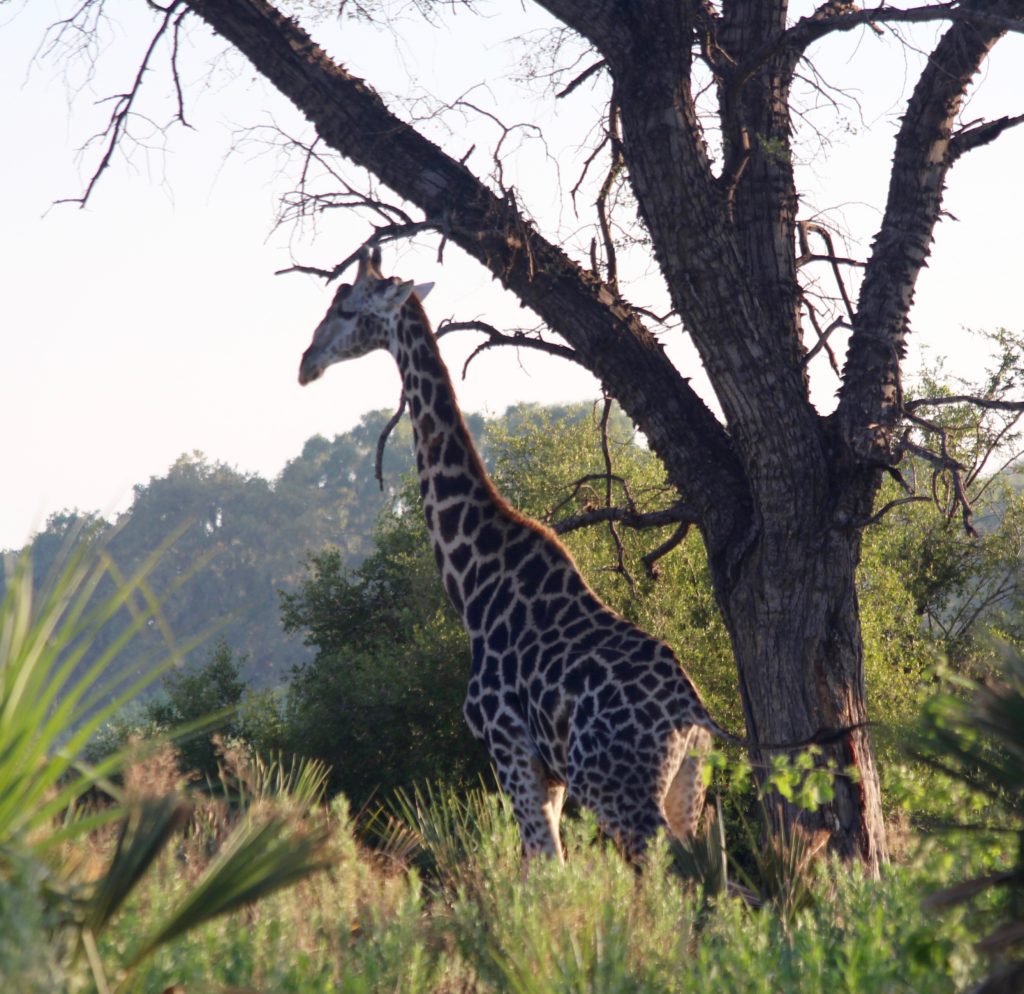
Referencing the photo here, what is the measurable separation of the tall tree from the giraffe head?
82 cm

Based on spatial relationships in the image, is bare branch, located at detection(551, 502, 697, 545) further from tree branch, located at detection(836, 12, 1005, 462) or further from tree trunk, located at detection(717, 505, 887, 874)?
tree branch, located at detection(836, 12, 1005, 462)

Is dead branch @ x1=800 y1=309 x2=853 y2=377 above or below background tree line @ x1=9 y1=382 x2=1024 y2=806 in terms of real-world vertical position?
above

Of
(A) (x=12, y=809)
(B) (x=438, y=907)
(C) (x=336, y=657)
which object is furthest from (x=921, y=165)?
(C) (x=336, y=657)

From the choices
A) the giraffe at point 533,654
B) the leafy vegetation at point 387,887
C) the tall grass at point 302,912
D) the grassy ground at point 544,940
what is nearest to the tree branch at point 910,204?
the giraffe at point 533,654

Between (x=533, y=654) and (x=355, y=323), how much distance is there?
2.78 metres

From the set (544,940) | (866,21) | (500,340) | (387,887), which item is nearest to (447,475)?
(500,340)

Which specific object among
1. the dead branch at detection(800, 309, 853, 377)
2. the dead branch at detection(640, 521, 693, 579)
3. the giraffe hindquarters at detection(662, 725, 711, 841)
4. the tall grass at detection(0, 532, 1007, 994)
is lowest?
the giraffe hindquarters at detection(662, 725, 711, 841)

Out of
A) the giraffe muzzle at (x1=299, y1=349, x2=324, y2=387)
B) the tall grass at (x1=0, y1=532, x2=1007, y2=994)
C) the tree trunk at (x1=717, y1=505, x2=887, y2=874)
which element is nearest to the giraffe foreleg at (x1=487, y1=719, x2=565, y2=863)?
the tree trunk at (x1=717, y1=505, x2=887, y2=874)

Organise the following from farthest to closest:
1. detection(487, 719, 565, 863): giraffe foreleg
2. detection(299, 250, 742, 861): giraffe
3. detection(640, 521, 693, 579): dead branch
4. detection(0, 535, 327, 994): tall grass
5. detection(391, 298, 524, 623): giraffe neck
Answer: detection(640, 521, 693, 579): dead branch
detection(391, 298, 524, 623): giraffe neck
detection(487, 719, 565, 863): giraffe foreleg
detection(299, 250, 742, 861): giraffe
detection(0, 535, 327, 994): tall grass

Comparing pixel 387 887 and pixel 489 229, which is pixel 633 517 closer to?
pixel 489 229

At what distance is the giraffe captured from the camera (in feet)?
22.3

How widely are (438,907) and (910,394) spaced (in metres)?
15.5

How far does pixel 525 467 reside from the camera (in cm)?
1716

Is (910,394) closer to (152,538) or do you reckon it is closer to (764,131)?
(764,131)
